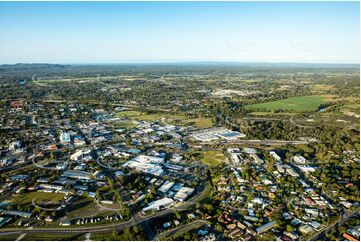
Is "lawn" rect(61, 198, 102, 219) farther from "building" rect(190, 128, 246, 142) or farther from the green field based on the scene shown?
the green field

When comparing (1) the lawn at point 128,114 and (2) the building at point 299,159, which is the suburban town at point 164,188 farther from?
(1) the lawn at point 128,114

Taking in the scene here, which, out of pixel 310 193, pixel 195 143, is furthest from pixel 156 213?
pixel 195 143

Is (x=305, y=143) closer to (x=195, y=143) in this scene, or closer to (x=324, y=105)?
(x=195, y=143)

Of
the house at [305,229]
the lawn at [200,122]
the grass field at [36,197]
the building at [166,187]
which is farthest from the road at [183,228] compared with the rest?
the lawn at [200,122]

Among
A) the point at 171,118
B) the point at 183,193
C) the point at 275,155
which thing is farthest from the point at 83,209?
the point at 171,118

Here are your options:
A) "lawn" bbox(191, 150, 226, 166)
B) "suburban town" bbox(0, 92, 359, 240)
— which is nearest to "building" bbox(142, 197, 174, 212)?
"suburban town" bbox(0, 92, 359, 240)

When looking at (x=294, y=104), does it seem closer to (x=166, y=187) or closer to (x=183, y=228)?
(x=166, y=187)
